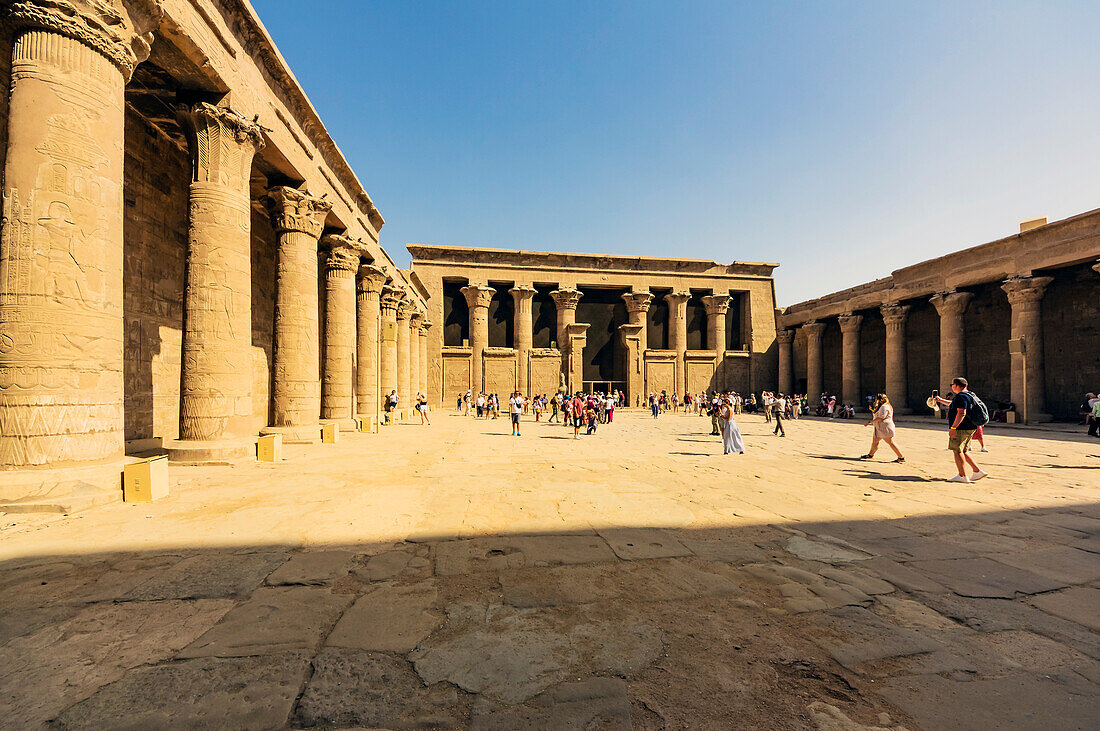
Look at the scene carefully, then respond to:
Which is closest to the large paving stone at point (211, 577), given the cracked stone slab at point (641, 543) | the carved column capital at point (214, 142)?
the cracked stone slab at point (641, 543)

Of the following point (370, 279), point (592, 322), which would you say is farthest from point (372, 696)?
point (592, 322)

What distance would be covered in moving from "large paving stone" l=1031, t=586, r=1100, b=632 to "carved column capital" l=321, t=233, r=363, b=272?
15495mm

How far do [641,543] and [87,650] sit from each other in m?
3.77

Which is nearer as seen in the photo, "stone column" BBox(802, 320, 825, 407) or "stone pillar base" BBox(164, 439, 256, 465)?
"stone pillar base" BBox(164, 439, 256, 465)

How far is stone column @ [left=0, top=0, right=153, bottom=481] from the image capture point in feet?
16.9

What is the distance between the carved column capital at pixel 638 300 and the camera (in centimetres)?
3478

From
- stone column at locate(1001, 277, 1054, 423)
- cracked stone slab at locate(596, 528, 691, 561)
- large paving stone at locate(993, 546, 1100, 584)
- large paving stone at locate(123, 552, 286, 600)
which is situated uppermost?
stone column at locate(1001, 277, 1054, 423)

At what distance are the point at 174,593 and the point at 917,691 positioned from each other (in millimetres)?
4432

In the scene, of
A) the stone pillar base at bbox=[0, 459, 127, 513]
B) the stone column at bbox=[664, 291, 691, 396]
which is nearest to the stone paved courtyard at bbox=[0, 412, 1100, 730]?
the stone pillar base at bbox=[0, 459, 127, 513]

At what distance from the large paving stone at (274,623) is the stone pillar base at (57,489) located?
12.0ft

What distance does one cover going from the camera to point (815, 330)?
99.5 feet

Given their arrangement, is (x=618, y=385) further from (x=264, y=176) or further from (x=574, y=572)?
(x=574, y=572)

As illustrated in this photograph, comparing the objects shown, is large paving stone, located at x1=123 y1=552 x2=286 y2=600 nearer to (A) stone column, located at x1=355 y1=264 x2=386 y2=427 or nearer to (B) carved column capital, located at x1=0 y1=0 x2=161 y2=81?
(B) carved column capital, located at x1=0 y1=0 x2=161 y2=81

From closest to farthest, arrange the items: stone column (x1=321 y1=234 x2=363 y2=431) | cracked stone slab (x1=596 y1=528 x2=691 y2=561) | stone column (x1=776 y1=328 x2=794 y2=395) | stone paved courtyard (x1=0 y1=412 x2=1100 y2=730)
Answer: stone paved courtyard (x1=0 y1=412 x2=1100 y2=730) → cracked stone slab (x1=596 y1=528 x2=691 y2=561) → stone column (x1=321 y1=234 x2=363 y2=431) → stone column (x1=776 y1=328 x2=794 y2=395)
